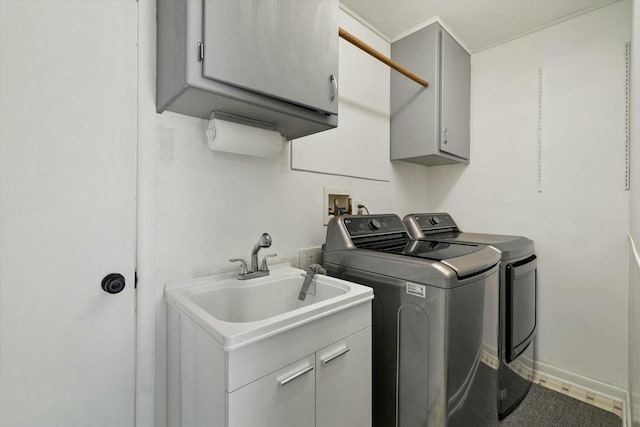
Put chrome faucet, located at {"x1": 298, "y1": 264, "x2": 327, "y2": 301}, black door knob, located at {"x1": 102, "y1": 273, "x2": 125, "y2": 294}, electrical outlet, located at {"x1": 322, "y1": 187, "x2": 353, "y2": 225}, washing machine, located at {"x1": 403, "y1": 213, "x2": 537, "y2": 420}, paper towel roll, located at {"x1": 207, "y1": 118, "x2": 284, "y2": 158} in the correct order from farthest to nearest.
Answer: electrical outlet, located at {"x1": 322, "y1": 187, "x2": 353, "y2": 225}, washing machine, located at {"x1": 403, "y1": 213, "x2": 537, "y2": 420}, chrome faucet, located at {"x1": 298, "y1": 264, "x2": 327, "y2": 301}, paper towel roll, located at {"x1": 207, "y1": 118, "x2": 284, "y2": 158}, black door knob, located at {"x1": 102, "y1": 273, "x2": 125, "y2": 294}

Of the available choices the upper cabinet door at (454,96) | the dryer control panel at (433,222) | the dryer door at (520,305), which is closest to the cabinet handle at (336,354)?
the dryer door at (520,305)

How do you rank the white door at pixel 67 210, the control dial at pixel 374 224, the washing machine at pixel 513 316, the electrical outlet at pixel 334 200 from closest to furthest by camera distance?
the white door at pixel 67 210 < the washing machine at pixel 513 316 < the control dial at pixel 374 224 < the electrical outlet at pixel 334 200

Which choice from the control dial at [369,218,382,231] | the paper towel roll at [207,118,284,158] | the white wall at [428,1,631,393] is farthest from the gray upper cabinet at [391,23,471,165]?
the paper towel roll at [207,118,284,158]

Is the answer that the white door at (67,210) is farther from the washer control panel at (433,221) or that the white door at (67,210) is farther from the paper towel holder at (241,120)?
the washer control panel at (433,221)

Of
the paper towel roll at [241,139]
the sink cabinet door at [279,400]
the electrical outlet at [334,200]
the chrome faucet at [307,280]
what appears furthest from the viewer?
the electrical outlet at [334,200]

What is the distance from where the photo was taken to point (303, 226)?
5.43 feet

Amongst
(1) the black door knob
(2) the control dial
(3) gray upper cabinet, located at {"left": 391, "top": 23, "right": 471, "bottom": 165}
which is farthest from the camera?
(3) gray upper cabinet, located at {"left": 391, "top": 23, "right": 471, "bottom": 165}

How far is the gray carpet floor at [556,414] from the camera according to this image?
1610mm

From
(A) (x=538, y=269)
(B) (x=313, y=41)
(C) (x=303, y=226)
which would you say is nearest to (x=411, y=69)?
(B) (x=313, y=41)

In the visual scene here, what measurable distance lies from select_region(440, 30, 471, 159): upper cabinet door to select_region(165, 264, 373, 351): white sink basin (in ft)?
4.82

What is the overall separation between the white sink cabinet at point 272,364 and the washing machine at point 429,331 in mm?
189

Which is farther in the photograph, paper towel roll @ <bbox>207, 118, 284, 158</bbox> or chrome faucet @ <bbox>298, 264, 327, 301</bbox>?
chrome faucet @ <bbox>298, 264, 327, 301</bbox>

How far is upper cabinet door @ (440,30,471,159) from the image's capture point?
2064 mm

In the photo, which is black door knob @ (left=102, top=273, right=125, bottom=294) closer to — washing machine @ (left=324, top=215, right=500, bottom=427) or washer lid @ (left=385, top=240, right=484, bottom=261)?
washing machine @ (left=324, top=215, right=500, bottom=427)
